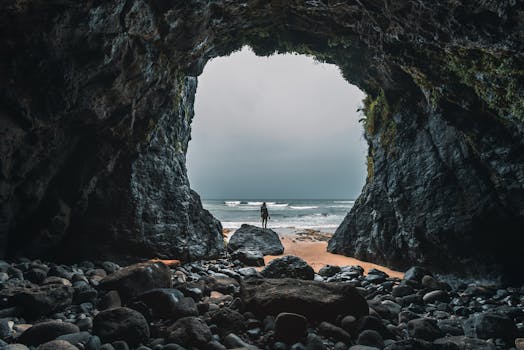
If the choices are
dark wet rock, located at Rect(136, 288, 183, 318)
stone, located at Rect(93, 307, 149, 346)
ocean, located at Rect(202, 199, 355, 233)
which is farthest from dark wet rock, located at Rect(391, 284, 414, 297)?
ocean, located at Rect(202, 199, 355, 233)

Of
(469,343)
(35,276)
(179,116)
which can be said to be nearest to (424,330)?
(469,343)

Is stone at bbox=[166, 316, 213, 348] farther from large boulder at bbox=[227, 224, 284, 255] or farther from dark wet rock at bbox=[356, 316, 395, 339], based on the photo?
large boulder at bbox=[227, 224, 284, 255]

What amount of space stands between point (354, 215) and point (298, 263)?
16.4ft

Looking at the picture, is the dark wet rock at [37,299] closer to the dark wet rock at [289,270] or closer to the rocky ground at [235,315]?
the rocky ground at [235,315]

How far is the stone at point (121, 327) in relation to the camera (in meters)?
3.30

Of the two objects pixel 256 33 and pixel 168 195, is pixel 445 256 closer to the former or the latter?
pixel 168 195

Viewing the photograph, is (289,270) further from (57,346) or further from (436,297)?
(57,346)

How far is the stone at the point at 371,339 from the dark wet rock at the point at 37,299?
403cm

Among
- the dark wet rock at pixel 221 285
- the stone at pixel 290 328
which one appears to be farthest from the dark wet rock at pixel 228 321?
the dark wet rock at pixel 221 285

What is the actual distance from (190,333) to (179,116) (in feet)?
29.5

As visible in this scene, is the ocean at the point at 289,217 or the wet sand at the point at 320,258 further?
the ocean at the point at 289,217

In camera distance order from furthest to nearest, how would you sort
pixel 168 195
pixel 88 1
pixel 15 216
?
1. pixel 168 195
2. pixel 15 216
3. pixel 88 1

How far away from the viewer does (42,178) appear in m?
6.48

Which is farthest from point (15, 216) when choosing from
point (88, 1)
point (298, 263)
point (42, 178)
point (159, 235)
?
point (298, 263)
